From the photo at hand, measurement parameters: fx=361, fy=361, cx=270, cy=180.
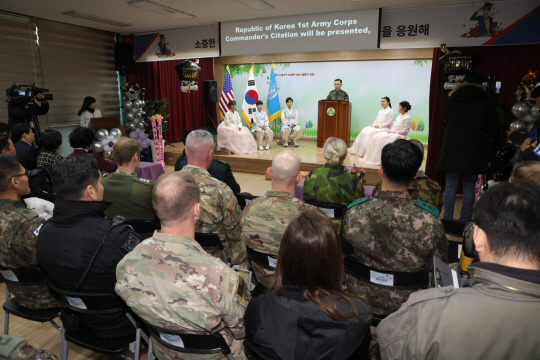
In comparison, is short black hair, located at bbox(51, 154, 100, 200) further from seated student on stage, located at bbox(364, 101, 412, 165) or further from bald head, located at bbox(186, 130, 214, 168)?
seated student on stage, located at bbox(364, 101, 412, 165)

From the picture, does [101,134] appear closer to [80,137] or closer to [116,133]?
[116,133]

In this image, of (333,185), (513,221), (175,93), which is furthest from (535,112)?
(175,93)

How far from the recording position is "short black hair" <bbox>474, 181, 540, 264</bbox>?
2.96 feet

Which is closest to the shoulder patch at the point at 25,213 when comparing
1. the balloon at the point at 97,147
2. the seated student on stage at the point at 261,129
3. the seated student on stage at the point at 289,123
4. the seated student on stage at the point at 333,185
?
the seated student on stage at the point at 333,185

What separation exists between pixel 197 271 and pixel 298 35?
528 centimetres

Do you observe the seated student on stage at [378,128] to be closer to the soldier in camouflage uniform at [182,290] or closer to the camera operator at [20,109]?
the camera operator at [20,109]

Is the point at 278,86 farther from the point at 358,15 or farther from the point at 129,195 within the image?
the point at 129,195

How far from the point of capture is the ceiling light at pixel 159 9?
526cm

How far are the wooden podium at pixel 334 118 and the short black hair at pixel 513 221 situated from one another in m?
7.39

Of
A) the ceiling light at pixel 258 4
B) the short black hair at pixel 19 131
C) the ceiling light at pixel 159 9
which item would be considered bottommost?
the short black hair at pixel 19 131

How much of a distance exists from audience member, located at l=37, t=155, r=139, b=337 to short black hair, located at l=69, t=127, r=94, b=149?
231cm

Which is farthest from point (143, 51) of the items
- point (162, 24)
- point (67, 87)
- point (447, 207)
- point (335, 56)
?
point (447, 207)

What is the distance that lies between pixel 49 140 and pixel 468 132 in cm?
427

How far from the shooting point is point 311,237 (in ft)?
3.58
